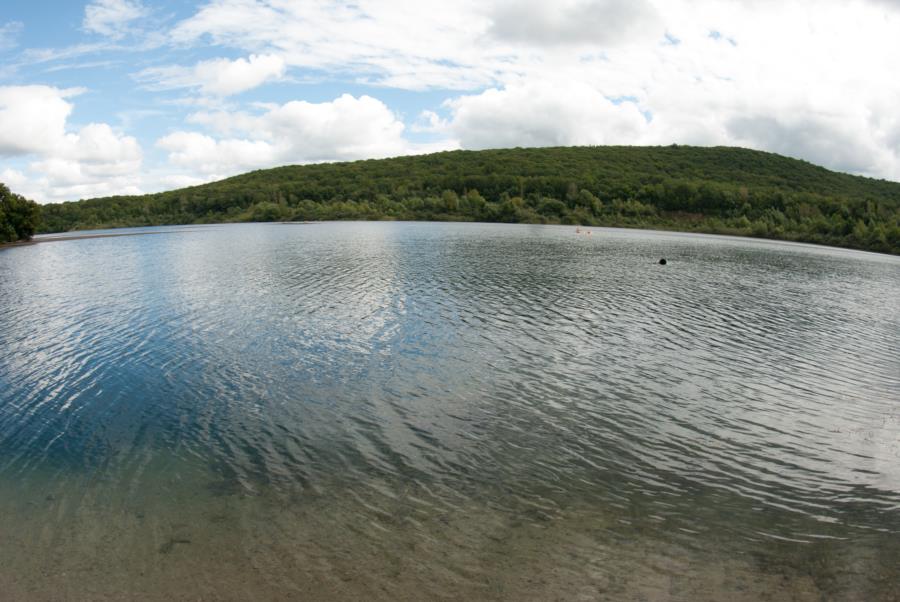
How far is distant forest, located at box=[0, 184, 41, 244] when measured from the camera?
8590cm

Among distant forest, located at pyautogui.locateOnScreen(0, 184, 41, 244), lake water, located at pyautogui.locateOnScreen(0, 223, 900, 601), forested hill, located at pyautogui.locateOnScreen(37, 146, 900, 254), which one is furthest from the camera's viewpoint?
forested hill, located at pyautogui.locateOnScreen(37, 146, 900, 254)

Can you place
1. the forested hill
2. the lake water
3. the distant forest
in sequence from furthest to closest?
the forested hill < the distant forest < the lake water

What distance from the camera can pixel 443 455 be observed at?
41.6ft

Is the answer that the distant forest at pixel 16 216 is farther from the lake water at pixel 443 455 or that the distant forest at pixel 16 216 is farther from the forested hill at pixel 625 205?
the forested hill at pixel 625 205

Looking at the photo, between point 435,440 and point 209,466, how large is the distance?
5.37 m

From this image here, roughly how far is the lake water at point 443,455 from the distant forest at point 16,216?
3005 inches

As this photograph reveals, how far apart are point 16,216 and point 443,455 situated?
107627mm

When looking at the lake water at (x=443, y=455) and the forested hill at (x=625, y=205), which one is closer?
the lake water at (x=443, y=455)

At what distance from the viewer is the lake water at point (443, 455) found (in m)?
8.48

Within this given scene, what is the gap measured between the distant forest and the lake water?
250 ft

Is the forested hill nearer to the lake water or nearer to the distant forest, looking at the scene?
the distant forest

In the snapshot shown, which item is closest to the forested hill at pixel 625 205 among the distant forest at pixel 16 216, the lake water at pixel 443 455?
the distant forest at pixel 16 216

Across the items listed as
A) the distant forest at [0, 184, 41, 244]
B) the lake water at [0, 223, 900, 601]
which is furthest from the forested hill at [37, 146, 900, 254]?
the lake water at [0, 223, 900, 601]

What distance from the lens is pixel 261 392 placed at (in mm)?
16703
